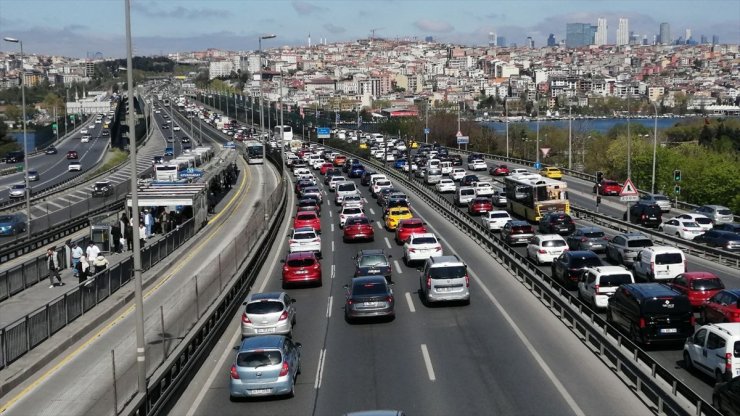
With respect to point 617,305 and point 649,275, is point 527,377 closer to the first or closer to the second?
point 617,305

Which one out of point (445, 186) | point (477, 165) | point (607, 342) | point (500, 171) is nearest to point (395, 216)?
point (445, 186)

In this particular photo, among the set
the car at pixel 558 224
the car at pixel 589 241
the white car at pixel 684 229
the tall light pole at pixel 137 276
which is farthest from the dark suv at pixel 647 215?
the tall light pole at pixel 137 276

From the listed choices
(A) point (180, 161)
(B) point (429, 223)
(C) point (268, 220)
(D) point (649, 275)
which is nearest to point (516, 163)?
(A) point (180, 161)

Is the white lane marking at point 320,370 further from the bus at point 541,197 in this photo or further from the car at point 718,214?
the car at point 718,214

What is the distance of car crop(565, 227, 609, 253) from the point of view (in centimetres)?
3531

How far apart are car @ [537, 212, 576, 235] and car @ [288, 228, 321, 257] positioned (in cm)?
1214

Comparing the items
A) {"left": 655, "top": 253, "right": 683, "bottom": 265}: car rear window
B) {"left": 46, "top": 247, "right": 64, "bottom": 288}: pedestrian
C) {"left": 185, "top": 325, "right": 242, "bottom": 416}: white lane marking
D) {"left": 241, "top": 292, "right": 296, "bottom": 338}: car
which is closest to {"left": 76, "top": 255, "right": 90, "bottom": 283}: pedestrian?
{"left": 46, "top": 247, "right": 64, "bottom": 288}: pedestrian

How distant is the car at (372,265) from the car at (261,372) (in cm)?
1160

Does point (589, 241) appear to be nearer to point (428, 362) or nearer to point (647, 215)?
point (647, 215)

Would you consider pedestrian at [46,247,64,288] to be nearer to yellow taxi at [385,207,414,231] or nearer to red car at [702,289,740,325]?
yellow taxi at [385,207,414,231]

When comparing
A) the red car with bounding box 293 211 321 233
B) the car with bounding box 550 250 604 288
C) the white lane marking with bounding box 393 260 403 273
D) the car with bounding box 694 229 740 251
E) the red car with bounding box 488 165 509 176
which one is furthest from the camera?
the red car with bounding box 488 165 509 176

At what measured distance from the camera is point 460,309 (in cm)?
2511

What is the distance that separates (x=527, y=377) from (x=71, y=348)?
11996 millimetres

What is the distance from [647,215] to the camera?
45.6m
